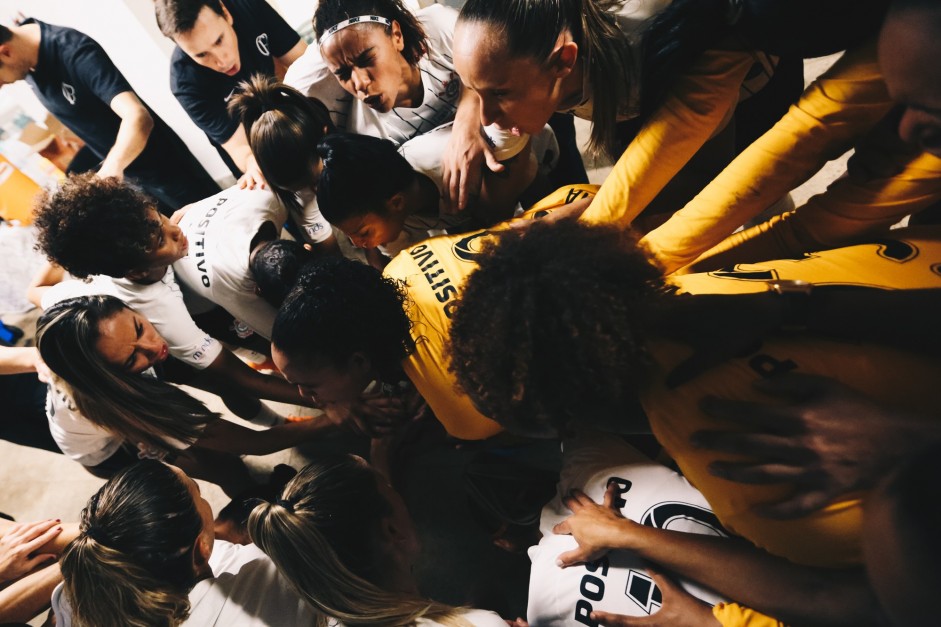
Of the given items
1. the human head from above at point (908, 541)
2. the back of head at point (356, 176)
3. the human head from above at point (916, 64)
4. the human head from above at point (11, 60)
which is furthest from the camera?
the human head from above at point (11, 60)

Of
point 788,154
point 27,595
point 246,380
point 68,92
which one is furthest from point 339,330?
point 68,92

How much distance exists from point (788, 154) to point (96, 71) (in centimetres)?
330

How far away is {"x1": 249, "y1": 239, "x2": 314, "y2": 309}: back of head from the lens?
69.3 inches

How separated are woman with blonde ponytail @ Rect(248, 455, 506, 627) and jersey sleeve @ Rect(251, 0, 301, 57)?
2.44 meters

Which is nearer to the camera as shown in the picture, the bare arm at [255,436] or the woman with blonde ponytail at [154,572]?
the woman with blonde ponytail at [154,572]

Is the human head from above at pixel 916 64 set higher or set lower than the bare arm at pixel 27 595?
higher

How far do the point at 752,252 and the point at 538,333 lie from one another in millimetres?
850

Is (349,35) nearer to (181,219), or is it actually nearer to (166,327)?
(181,219)

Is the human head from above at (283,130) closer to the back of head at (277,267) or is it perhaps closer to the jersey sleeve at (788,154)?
the back of head at (277,267)

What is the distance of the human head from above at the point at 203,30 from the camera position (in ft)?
7.29

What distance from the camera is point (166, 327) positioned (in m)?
1.86

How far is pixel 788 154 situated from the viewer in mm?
1142

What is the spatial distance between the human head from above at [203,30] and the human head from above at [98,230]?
91 cm

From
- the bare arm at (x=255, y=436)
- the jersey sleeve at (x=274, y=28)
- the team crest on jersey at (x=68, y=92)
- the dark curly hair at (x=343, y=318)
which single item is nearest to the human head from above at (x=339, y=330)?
the dark curly hair at (x=343, y=318)
